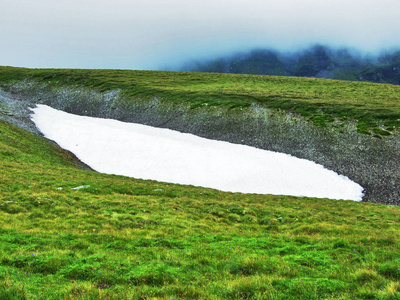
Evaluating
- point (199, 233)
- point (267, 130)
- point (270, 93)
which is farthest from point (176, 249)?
point (270, 93)

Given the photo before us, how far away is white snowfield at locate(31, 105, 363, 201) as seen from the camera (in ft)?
114

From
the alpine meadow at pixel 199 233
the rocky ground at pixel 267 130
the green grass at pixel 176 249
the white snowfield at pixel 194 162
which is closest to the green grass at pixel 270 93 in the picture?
the rocky ground at pixel 267 130

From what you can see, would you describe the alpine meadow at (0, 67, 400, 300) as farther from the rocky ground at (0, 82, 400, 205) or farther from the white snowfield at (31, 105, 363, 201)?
the white snowfield at (31, 105, 363, 201)

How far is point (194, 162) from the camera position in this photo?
131 ft

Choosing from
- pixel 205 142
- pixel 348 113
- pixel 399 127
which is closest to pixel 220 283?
pixel 205 142

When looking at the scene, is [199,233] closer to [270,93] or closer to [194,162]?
[194,162]

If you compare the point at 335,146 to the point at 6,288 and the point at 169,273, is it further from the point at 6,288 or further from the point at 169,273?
the point at 6,288

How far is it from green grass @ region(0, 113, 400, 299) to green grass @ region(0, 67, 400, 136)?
3746cm

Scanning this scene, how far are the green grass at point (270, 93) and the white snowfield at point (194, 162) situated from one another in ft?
55.6

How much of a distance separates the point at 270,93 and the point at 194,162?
4380cm

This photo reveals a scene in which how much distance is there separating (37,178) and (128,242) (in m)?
16.4

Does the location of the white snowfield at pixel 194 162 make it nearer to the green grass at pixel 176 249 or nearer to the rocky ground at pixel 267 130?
the rocky ground at pixel 267 130

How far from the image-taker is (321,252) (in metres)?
10.5

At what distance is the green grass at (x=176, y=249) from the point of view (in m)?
6.90
